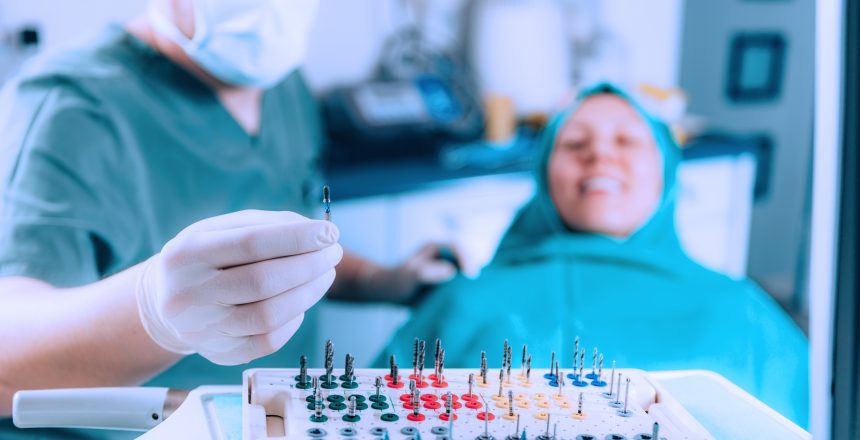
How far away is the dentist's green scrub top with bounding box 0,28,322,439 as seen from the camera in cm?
82

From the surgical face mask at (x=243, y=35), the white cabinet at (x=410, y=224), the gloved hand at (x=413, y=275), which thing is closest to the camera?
the surgical face mask at (x=243, y=35)

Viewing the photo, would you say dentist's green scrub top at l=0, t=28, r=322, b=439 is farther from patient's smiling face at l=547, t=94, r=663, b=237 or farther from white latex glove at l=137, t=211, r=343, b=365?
patient's smiling face at l=547, t=94, r=663, b=237

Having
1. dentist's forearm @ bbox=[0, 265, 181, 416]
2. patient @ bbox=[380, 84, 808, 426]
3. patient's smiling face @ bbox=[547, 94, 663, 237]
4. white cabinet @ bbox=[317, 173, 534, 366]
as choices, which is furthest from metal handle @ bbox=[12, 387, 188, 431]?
white cabinet @ bbox=[317, 173, 534, 366]

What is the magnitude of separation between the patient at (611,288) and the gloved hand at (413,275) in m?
0.03

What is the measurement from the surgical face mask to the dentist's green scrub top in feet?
0.25

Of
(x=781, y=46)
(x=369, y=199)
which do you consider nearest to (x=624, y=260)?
(x=369, y=199)

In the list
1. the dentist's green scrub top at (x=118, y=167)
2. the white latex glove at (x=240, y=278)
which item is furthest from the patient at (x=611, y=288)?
the dentist's green scrub top at (x=118, y=167)

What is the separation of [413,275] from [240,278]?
0.68m

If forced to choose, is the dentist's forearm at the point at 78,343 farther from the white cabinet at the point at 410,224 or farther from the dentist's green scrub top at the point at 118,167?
the white cabinet at the point at 410,224

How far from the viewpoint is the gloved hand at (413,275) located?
1.29 meters

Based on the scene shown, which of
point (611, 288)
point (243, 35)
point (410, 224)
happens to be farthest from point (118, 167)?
point (410, 224)

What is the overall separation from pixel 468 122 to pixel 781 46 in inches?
54.8

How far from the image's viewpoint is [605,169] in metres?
1.34

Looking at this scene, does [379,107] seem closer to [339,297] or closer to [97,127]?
[339,297]
